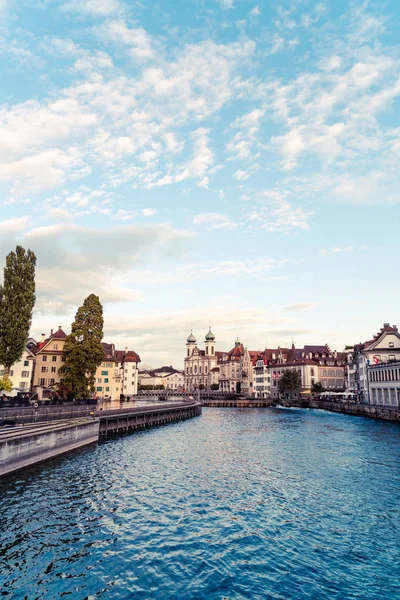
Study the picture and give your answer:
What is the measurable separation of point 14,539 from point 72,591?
607 centimetres

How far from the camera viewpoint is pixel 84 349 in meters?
76.5

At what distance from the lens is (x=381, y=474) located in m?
34.6

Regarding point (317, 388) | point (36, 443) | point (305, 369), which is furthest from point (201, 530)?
point (305, 369)

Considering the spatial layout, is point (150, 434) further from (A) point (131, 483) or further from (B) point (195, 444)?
(A) point (131, 483)

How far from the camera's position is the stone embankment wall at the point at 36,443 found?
31.5m

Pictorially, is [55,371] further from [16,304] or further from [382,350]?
[382,350]

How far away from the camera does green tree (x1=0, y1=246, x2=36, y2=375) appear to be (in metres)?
60.2

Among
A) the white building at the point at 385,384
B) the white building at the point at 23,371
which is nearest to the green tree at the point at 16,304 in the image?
the white building at the point at 23,371

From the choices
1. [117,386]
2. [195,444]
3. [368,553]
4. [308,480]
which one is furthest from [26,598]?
[117,386]

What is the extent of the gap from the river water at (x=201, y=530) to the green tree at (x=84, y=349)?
1435 inches

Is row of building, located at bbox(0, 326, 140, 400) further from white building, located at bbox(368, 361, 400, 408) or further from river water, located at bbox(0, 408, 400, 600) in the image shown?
white building, located at bbox(368, 361, 400, 408)

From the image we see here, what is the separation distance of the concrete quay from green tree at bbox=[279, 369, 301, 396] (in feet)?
268

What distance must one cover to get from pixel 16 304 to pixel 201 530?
50.3m

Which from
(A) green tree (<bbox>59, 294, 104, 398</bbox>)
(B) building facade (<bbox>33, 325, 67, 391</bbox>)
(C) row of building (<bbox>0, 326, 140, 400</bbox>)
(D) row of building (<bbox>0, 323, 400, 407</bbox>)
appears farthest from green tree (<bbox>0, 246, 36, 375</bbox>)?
(B) building facade (<bbox>33, 325, 67, 391</bbox>)
